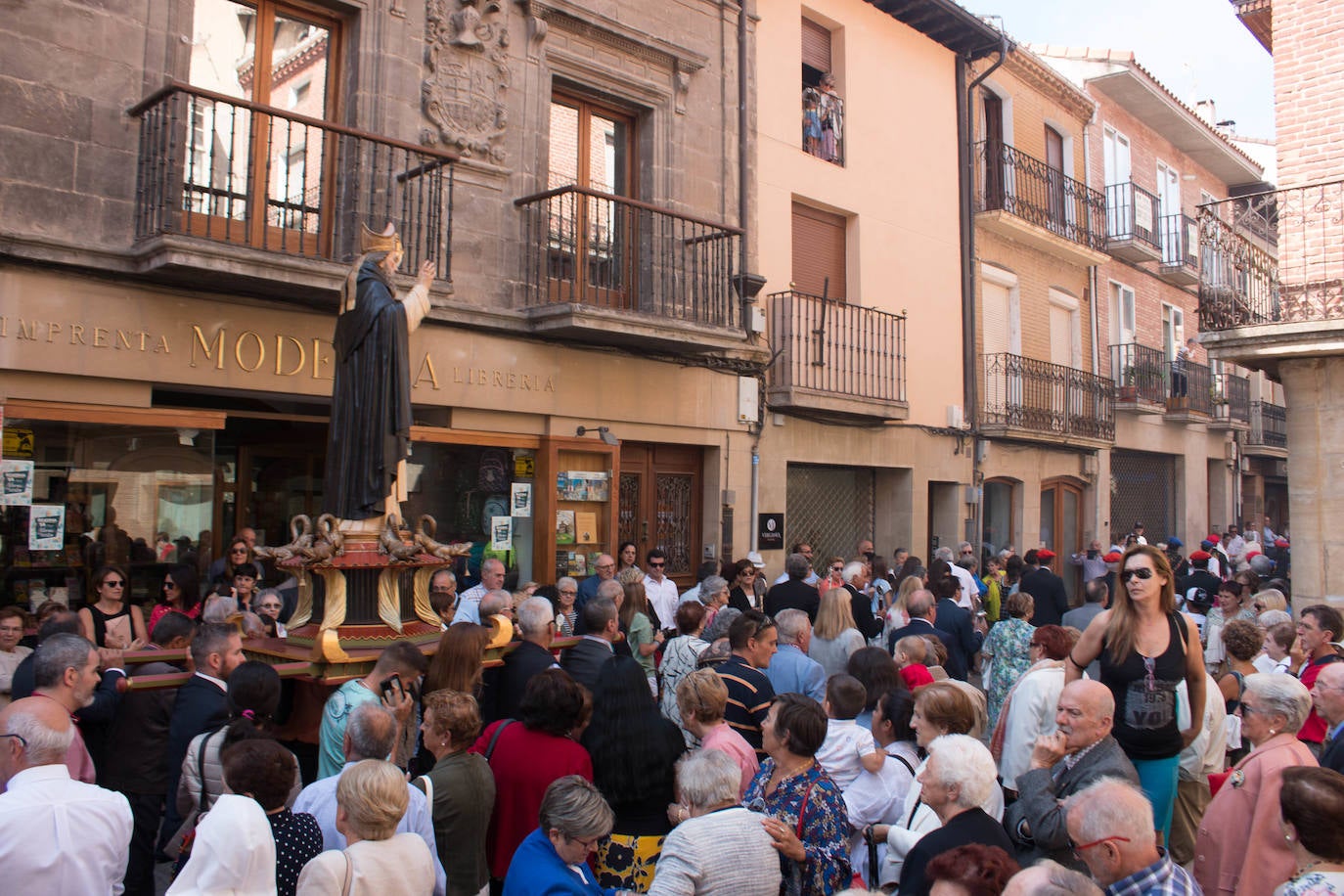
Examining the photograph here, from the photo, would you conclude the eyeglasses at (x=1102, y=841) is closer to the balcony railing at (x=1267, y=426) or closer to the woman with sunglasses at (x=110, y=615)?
the woman with sunglasses at (x=110, y=615)

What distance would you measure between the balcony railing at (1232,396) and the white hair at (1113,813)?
2239 cm

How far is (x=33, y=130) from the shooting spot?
757cm

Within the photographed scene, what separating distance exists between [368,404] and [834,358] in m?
8.48

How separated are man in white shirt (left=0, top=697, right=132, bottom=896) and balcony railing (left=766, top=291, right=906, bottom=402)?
397 inches

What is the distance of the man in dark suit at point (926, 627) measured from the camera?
23.0 ft

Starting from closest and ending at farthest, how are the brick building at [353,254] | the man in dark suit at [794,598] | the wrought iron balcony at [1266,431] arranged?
the brick building at [353,254]
the man in dark suit at [794,598]
the wrought iron balcony at [1266,431]

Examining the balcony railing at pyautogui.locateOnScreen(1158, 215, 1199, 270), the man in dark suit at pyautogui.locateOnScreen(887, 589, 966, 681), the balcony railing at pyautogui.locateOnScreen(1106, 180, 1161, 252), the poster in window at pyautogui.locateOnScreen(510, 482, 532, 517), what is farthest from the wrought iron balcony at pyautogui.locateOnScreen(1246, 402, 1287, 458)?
the man in dark suit at pyautogui.locateOnScreen(887, 589, 966, 681)

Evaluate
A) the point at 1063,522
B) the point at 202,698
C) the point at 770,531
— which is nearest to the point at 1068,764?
the point at 202,698

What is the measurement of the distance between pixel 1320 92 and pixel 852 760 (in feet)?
33.0

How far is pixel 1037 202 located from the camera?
1778 cm

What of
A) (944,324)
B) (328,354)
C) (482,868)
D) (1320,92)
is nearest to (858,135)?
(944,324)

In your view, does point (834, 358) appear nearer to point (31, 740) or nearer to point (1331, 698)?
point (1331, 698)

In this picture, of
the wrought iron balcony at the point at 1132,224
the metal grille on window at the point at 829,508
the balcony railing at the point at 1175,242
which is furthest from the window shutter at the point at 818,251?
the balcony railing at the point at 1175,242

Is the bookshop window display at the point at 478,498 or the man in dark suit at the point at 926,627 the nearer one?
the man in dark suit at the point at 926,627
